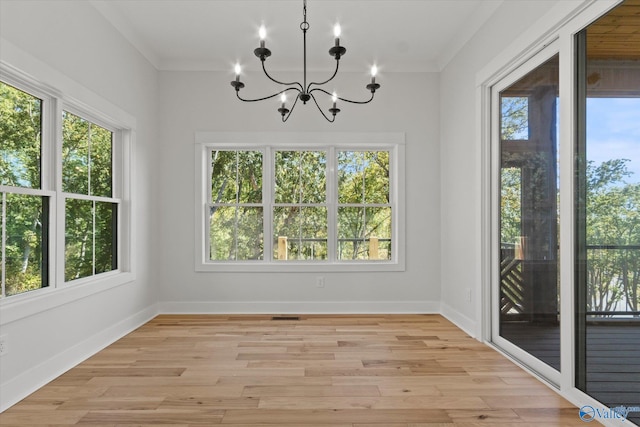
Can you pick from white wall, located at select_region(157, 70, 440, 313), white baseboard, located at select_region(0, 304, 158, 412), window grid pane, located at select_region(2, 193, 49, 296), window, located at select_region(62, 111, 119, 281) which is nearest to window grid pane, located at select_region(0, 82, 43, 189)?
window grid pane, located at select_region(2, 193, 49, 296)

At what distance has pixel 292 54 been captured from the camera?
14.2 ft

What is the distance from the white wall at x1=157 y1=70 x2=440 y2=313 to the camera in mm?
4609

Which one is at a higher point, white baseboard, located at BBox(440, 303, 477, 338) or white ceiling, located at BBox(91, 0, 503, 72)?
white ceiling, located at BBox(91, 0, 503, 72)

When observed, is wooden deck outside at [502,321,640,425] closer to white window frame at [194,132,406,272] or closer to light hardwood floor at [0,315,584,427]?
light hardwood floor at [0,315,584,427]

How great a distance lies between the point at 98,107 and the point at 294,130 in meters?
2.04

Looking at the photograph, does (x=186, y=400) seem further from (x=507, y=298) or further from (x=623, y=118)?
(x=623, y=118)

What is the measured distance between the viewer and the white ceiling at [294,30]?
3.41m

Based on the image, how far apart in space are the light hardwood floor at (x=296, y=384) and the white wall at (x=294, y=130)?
803 mm

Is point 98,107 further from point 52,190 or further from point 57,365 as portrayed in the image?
point 57,365

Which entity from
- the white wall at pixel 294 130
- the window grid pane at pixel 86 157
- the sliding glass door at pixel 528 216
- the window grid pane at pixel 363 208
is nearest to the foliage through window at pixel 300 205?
the window grid pane at pixel 363 208

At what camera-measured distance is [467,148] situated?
3.85 meters

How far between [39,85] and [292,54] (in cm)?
247

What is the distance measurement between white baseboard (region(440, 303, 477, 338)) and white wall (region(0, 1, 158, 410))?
3.24m

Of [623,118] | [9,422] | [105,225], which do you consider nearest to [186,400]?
[9,422]
